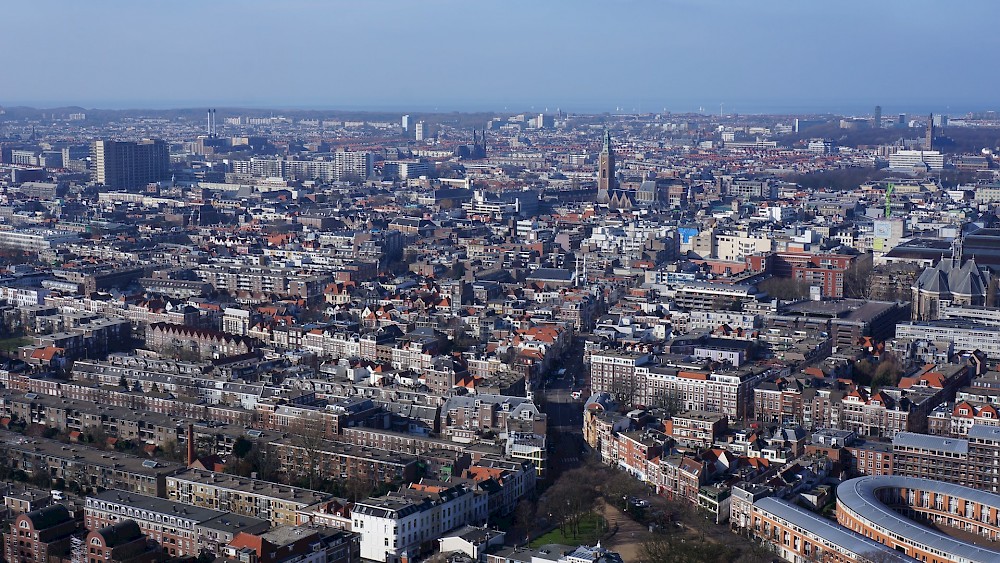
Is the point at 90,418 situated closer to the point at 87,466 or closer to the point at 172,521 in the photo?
the point at 87,466

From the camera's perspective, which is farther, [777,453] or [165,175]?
[165,175]

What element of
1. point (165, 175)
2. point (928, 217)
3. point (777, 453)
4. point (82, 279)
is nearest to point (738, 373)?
point (777, 453)

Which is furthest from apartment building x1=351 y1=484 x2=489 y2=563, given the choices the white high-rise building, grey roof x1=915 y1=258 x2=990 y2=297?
the white high-rise building

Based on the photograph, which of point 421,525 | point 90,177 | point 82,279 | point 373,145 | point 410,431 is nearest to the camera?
point 421,525

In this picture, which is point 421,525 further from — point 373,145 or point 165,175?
point 373,145

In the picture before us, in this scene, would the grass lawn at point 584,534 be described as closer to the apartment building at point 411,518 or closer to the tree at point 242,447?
the apartment building at point 411,518

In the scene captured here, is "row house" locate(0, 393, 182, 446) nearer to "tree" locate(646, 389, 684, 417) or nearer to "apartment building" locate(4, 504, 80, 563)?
"apartment building" locate(4, 504, 80, 563)
